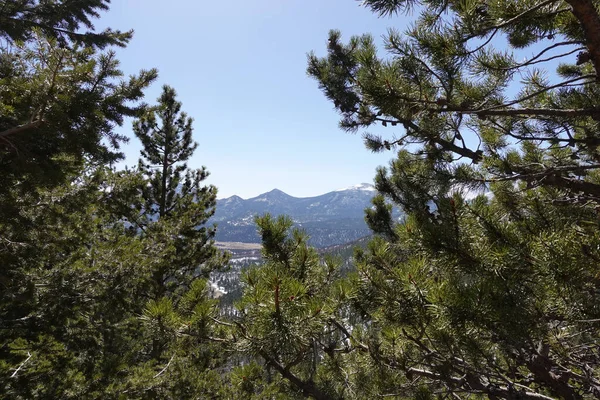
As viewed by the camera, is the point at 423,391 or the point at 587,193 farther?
the point at 423,391

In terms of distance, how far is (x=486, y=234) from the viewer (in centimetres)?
241

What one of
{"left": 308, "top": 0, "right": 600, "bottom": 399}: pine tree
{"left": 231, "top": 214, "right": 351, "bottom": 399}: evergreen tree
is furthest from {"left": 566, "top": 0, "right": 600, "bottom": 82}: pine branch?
{"left": 231, "top": 214, "right": 351, "bottom": 399}: evergreen tree

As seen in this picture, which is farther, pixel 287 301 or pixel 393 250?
pixel 393 250

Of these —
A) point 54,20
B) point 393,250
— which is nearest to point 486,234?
point 393,250

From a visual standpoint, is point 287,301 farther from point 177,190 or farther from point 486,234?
point 177,190

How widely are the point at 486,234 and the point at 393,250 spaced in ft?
4.08

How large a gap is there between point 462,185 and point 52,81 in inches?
181

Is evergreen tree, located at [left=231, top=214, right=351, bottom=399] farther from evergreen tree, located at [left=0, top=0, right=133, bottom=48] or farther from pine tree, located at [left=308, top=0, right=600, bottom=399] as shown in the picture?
evergreen tree, located at [left=0, top=0, right=133, bottom=48]

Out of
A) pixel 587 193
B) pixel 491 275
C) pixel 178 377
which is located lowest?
pixel 178 377

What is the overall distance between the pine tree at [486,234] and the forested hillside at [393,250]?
0.7 inches

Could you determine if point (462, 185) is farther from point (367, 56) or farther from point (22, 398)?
point (22, 398)

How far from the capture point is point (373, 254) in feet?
9.63

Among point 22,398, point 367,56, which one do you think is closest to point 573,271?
point 367,56

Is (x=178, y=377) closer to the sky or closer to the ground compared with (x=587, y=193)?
closer to the ground
